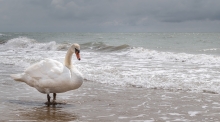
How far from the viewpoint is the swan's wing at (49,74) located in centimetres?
708

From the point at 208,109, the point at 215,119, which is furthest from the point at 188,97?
the point at 215,119

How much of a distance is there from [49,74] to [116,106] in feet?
5.37

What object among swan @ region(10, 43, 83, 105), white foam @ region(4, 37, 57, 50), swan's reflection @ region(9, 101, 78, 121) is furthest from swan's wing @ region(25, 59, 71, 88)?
white foam @ region(4, 37, 57, 50)

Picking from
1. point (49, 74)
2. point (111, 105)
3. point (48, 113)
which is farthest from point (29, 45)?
point (48, 113)

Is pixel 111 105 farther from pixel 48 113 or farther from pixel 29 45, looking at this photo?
pixel 29 45

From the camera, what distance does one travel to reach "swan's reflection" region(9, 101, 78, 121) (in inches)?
237

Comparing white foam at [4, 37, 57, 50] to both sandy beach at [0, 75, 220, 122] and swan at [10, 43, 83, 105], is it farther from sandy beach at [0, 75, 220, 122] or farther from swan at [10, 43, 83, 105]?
swan at [10, 43, 83, 105]

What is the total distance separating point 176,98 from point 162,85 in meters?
1.73

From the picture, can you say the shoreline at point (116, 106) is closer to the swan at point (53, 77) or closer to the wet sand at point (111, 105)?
the wet sand at point (111, 105)

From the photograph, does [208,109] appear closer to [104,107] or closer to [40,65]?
[104,107]

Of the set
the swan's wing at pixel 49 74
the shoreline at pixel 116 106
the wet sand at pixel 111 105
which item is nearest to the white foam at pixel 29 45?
the wet sand at pixel 111 105

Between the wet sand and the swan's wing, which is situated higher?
the swan's wing

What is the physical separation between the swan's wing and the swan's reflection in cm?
51

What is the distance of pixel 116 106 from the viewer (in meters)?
7.05
